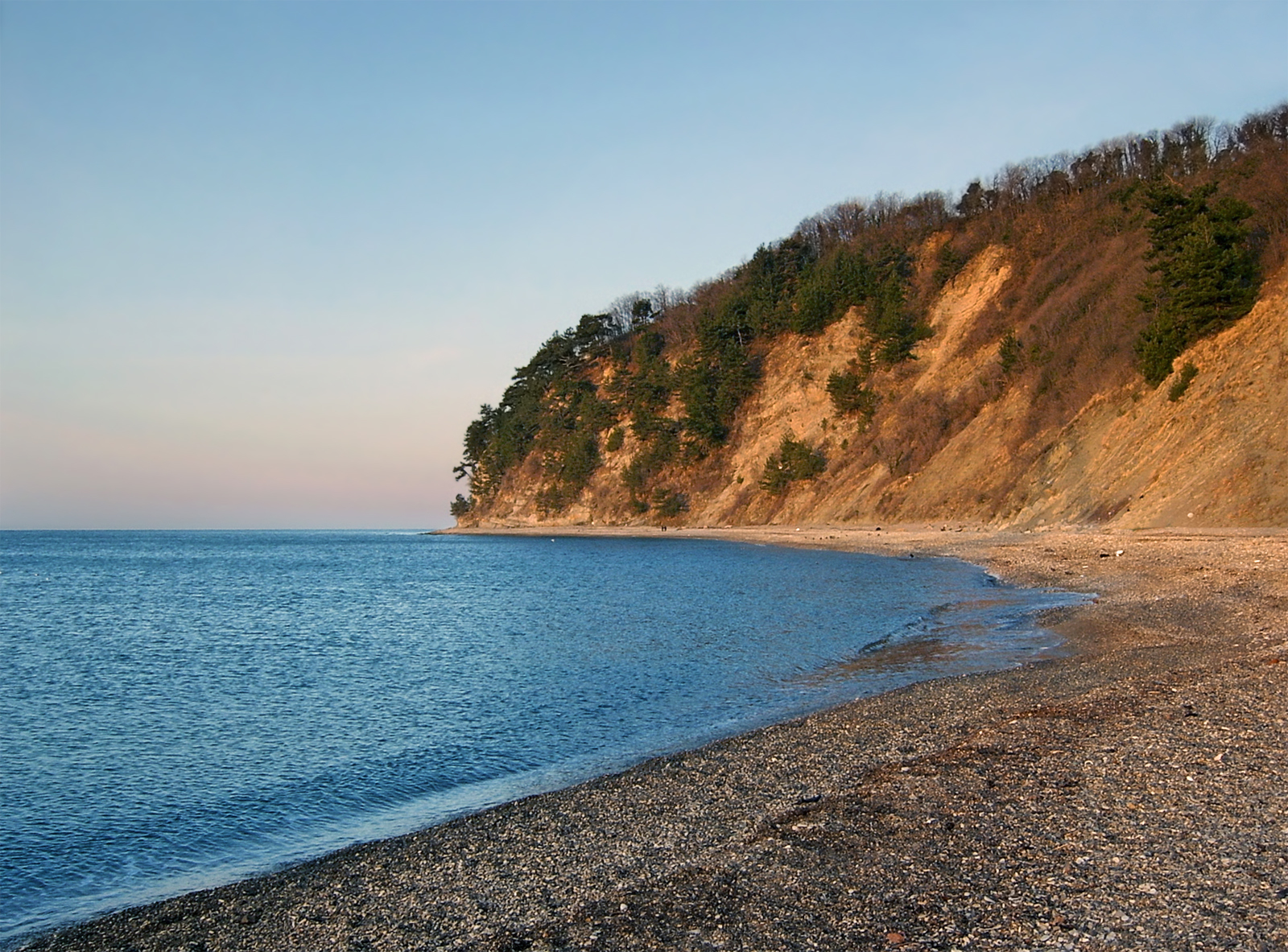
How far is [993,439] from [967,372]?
12.5 metres

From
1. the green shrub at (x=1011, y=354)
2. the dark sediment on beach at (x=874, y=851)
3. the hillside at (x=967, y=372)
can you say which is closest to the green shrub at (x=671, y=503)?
the hillside at (x=967, y=372)

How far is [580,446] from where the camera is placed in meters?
113

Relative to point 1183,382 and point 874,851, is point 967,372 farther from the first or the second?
point 874,851

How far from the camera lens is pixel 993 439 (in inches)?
2456

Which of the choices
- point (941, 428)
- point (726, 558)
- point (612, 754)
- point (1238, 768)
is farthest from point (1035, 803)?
point (941, 428)

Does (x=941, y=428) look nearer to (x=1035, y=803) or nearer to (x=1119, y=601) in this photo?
(x=1119, y=601)

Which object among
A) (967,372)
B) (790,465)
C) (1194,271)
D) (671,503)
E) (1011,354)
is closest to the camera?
(1194,271)

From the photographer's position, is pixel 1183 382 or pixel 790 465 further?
pixel 790 465

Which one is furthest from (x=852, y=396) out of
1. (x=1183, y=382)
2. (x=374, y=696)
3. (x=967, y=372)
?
(x=374, y=696)

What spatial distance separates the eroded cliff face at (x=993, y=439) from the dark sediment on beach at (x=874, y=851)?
96.4ft

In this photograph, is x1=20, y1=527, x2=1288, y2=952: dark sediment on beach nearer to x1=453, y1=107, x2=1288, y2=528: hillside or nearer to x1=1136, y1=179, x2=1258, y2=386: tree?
x1=453, y1=107, x2=1288, y2=528: hillside

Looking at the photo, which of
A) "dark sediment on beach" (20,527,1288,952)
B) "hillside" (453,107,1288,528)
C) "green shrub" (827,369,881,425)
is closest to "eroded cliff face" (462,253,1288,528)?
"hillside" (453,107,1288,528)

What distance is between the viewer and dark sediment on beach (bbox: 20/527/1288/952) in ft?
21.1

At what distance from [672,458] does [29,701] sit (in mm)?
85496
